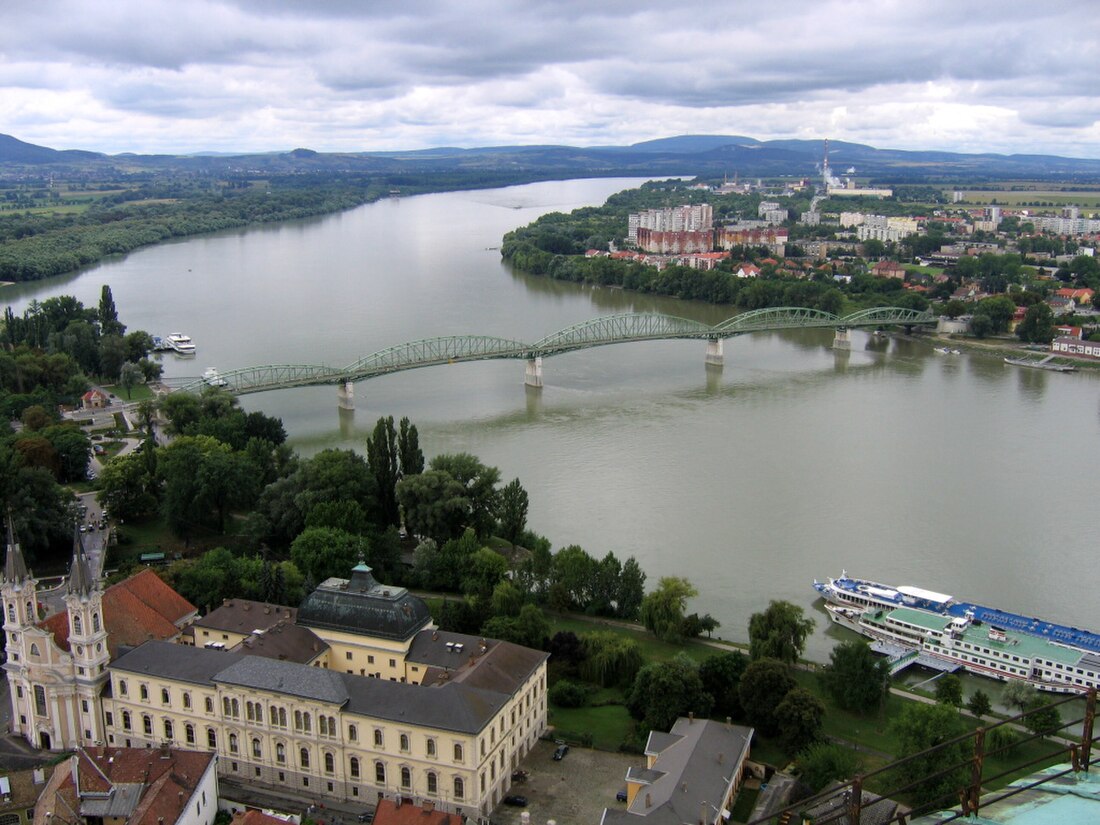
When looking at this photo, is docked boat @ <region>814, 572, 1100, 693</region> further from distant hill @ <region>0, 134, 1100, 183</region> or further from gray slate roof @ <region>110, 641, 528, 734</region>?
distant hill @ <region>0, 134, 1100, 183</region>

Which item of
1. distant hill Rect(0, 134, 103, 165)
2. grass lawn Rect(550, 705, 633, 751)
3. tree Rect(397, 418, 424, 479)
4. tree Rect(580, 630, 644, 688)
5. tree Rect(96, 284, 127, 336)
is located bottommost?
grass lawn Rect(550, 705, 633, 751)

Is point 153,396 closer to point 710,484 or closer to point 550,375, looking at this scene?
point 550,375

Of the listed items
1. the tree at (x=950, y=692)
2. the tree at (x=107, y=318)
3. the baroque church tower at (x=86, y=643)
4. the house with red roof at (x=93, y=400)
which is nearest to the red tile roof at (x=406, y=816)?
the baroque church tower at (x=86, y=643)

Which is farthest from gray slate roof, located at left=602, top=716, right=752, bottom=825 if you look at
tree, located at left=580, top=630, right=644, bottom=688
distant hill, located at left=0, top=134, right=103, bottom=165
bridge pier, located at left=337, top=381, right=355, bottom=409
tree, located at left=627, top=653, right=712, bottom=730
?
distant hill, located at left=0, top=134, right=103, bottom=165

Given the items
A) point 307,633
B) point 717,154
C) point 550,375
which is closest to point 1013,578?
point 307,633

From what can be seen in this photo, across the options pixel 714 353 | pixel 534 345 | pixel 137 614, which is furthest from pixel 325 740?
pixel 714 353

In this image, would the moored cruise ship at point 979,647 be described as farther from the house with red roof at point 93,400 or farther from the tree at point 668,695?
the house with red roof at point 93,400
